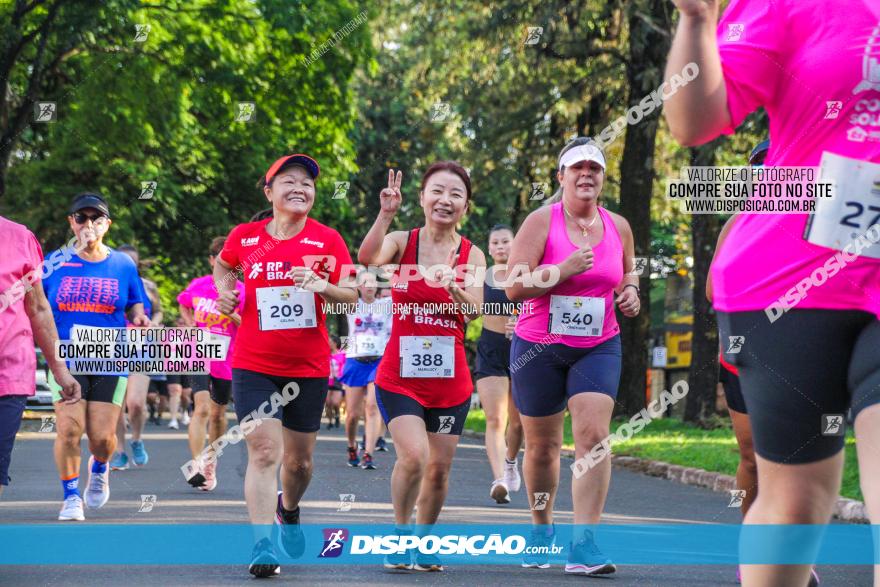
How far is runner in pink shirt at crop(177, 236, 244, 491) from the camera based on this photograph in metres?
12.0

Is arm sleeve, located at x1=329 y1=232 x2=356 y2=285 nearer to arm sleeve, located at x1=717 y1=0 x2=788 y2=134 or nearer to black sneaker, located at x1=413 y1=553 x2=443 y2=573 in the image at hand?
black sneaker, located at x1=413 y1=553 x2=443 y2=573

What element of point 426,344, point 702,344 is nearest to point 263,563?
point 426,344

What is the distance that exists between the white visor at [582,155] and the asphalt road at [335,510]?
6.85 feet

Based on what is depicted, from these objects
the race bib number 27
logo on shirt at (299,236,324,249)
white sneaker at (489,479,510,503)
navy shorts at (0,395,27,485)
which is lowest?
white sneaker at (489,479,510,503)

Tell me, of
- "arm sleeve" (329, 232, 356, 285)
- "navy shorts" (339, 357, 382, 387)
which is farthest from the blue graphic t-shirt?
"navy shorts" (339, 357, 382, 387)

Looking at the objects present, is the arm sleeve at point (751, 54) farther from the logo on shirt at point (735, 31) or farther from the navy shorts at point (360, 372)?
the navy shorts at point (360, 372)

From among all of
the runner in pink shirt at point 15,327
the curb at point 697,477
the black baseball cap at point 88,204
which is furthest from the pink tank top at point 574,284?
the curb at point 697,477

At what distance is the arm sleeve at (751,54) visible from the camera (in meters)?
3.06

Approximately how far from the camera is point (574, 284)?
7.30 metres

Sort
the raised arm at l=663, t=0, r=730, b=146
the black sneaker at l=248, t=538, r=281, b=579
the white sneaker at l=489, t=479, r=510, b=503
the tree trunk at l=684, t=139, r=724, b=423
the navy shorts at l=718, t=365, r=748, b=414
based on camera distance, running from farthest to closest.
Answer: the tree trunk at l=684, t=139, r=724, b=423 < the white sneaker at l=489, t=479, r=510, b=503 < the navy shorts at l=718, t=365, r=748, b=414 < the black sneaker at l=248, t=538, r=281, b=579 < the raised arm at l=663, t=0, r=730, b=146

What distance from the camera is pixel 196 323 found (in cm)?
1286

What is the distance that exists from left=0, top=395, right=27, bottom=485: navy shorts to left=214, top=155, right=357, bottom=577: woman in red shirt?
1324mm

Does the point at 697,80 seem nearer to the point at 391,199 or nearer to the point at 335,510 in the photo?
the point at 391,199

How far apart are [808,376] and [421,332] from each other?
4.44 metres
